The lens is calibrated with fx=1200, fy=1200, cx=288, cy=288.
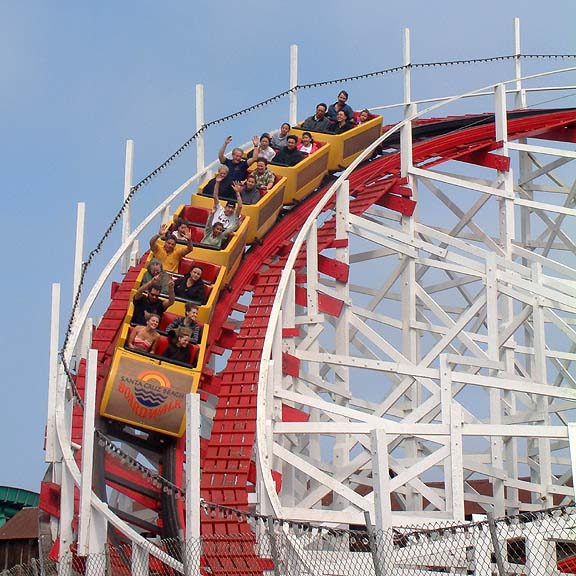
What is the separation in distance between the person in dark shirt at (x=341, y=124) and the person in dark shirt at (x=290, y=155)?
968mm

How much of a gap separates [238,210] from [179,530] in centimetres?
396

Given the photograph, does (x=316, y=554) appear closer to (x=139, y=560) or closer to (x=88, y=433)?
(x=139, y=560)

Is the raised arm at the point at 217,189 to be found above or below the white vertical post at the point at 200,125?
below

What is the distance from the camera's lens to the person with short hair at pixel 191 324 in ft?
33.1

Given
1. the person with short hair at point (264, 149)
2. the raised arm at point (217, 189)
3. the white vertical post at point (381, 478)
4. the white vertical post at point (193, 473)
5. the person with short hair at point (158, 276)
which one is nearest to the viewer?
the white vertical post at point (193, 473)

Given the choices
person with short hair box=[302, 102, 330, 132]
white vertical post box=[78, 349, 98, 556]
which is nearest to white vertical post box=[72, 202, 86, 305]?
white vertical post box=[78, 349, 98, 556]

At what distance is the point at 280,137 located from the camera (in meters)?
14.2

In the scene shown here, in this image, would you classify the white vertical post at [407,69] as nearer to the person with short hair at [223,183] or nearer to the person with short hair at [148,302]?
the person with short hair at [223,183]

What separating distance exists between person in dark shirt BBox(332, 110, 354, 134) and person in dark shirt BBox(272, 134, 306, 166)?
3.18 ft

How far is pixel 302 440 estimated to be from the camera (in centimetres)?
1144

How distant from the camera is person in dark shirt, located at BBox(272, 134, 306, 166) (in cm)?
1340

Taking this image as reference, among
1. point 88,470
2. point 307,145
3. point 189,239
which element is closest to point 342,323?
point 189,239

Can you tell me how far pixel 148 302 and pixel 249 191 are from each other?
8.46 ft

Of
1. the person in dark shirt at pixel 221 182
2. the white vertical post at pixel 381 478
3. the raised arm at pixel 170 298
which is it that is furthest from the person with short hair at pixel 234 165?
the white vertical post at pixel 381 478
